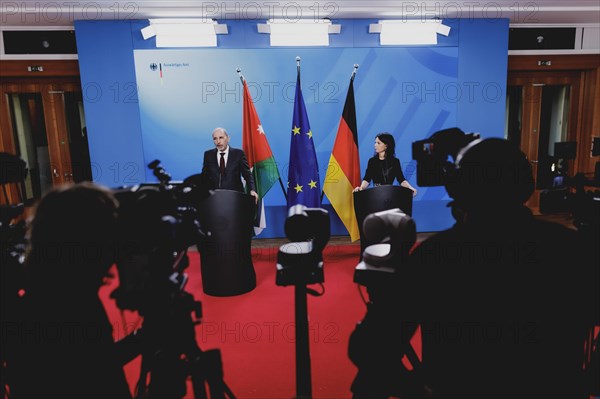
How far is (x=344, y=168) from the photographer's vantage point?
13.8 ft

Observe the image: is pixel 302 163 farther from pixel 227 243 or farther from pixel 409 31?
pixel 409 31

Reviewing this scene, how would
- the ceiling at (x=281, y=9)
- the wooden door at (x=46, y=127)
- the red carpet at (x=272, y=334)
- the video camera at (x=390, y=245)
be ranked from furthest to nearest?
the wooden door at (x=46, y=127) → the ceiling at (x=281, y=9) → the red carpet at (x=272, y=334) → the video camera at (x=390, y=245)

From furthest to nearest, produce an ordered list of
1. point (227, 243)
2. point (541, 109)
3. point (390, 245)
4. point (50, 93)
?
point (541, 109), point (50, 93), point (227, 243), point (390, 245)

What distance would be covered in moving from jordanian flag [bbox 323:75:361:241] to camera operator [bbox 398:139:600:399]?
326 cm

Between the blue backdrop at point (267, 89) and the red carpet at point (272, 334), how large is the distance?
1717 millimetres

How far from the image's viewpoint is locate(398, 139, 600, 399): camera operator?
886 mm

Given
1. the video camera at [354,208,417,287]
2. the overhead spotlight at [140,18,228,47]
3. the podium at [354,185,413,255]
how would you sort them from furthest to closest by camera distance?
1. the overhead spotlight at [140,18,228,47]
2. the podium at [354,185,413,255]
3. the video camera at [354,208,417,287]

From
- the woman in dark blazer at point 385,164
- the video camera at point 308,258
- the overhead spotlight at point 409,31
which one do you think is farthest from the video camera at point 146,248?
the overhead spotlight at point 409,31

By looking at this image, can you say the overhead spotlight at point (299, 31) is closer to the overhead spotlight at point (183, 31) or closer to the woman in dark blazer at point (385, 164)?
the overhead spotlight at point (183, 31)

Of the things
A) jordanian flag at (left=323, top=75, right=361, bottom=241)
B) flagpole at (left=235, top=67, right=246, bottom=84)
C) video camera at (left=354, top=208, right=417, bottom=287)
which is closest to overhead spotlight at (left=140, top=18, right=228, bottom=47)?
flagpole at (left=235, top=67, right=246, bottom=84)

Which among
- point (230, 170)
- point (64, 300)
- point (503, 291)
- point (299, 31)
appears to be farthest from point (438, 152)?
point (299, 31)

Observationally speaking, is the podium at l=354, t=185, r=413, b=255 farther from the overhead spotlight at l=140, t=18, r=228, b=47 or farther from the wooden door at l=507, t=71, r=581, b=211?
the wooden door at l=507, t=71, r=581, b=211

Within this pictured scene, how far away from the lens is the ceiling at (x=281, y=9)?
4.09 metres

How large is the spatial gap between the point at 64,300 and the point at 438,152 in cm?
118
